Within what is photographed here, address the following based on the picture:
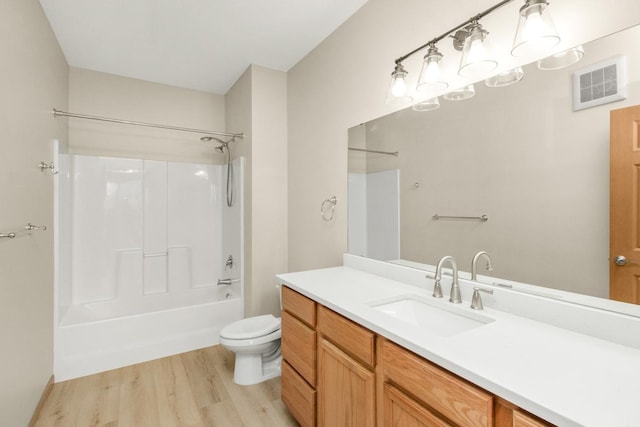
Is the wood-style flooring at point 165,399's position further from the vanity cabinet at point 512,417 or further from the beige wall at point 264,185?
the vanity cabinet at point 512,417

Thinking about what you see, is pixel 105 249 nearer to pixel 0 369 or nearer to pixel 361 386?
pixel 0 369

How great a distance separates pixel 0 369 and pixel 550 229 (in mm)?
2431

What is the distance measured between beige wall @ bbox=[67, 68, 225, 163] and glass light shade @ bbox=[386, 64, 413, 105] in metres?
2.56

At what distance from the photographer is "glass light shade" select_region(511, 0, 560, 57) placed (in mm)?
1081

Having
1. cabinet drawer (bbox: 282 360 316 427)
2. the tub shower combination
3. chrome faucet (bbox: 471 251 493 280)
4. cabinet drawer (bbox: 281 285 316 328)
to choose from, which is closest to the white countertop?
chrome faucet (bbox: 471 251 493 280)

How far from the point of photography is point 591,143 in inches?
40.9

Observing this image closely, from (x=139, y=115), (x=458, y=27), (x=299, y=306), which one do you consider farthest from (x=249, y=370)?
(x=139, y=115)

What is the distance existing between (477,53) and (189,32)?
212 centimetres

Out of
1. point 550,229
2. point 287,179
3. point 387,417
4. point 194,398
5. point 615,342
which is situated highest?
point 287,179

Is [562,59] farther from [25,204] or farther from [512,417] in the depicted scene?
[25,204]

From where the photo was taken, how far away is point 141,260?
323 centimetres

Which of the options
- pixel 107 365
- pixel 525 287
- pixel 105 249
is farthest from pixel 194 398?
pixel 525 287

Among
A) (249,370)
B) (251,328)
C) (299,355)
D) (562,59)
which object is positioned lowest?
(249,370)

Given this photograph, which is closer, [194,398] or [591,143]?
[591,143]
